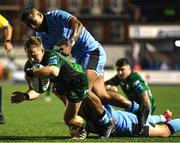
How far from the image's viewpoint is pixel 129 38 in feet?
207

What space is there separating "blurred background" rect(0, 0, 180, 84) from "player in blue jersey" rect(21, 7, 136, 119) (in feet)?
80.3

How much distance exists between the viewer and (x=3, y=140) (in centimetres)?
863

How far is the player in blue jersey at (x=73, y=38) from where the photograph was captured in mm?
9047

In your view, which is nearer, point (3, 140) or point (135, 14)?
point (3, 140)

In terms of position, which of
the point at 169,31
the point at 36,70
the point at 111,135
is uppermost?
the point at 36,70

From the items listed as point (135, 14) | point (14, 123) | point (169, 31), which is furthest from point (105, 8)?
point (14, 123)

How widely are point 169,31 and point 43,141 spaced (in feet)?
152

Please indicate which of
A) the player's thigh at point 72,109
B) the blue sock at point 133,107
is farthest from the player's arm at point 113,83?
the player's thigh at point 72,109

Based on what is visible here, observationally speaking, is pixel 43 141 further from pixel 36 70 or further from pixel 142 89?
pixel 142 89

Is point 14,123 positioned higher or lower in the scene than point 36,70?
lower

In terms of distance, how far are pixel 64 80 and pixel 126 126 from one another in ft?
3.94

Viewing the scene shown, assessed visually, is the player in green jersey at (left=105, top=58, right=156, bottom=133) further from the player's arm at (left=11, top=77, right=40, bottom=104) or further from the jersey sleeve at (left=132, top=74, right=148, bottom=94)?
the player's arm at (left=11, top=77, right=40, bottom=104)

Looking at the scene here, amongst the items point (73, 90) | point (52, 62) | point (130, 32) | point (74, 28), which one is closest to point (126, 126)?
point (73, 90)

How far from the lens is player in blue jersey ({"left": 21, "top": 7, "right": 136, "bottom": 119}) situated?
9047mm
